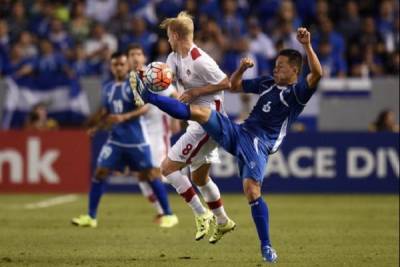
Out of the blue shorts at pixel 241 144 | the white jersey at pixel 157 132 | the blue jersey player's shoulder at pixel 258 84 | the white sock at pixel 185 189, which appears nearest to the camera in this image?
the blue shorts at pixel 241 144

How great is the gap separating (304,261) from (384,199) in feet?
25.9

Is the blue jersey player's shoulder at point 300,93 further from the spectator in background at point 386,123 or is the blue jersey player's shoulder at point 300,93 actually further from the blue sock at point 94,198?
the spectator in background at point 386,123

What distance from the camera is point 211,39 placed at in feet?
66.8

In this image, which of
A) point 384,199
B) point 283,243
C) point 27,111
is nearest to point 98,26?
point 27,111

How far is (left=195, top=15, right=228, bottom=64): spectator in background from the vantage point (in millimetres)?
20109

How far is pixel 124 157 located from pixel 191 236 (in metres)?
1.82

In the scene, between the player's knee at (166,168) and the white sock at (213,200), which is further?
the white sock at (213,200)

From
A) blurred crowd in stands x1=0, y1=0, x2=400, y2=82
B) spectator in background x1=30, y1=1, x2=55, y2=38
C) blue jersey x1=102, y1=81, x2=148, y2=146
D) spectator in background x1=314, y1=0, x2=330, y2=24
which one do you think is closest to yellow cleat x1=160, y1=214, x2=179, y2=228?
blue jersey x1=102, y1=81, x2=148, y2=146

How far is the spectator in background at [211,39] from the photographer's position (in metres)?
20.1

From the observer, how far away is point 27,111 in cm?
2039

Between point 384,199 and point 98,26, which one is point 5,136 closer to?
point 98,26

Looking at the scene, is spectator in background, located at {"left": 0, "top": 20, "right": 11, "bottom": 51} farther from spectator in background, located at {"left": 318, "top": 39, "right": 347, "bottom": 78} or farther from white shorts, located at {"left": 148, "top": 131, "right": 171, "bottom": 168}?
white shorts, located at {"left": 148, "top": 131, "right": 171, "bottom": 168}

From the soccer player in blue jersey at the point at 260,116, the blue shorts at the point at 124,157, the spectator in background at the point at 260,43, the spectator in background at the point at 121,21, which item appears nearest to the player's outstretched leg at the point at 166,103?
the soccer player in blue jersey at the point at 260,116

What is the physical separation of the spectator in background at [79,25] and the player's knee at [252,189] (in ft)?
39.3
